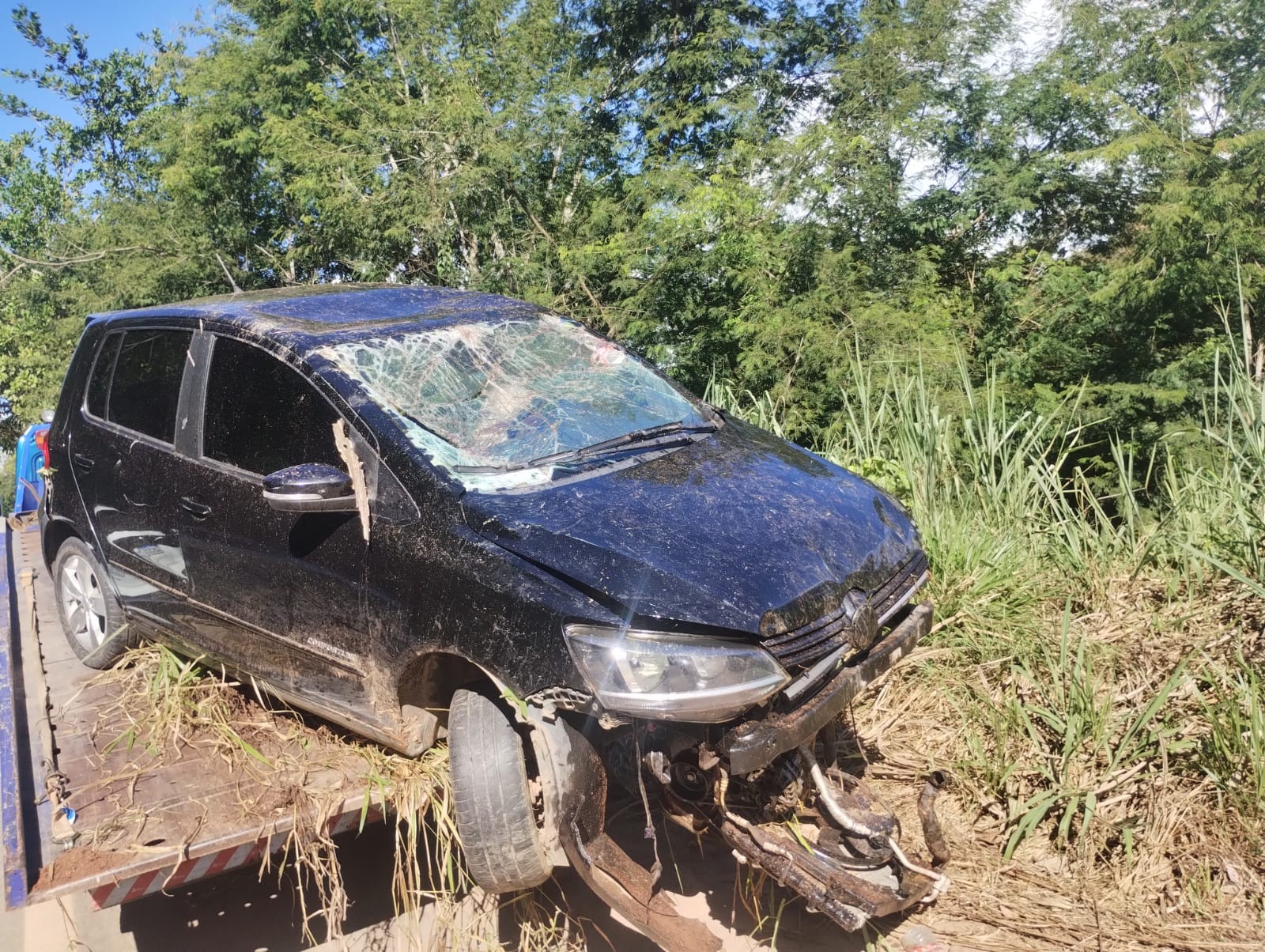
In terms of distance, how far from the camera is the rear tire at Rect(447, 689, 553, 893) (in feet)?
8.43

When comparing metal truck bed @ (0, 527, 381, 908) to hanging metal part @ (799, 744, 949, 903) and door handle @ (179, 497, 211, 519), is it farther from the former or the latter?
hanging metal part @ (799, 744, 949, 903)

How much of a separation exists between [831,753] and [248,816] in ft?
5.85

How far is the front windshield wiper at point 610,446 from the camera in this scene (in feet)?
9.55

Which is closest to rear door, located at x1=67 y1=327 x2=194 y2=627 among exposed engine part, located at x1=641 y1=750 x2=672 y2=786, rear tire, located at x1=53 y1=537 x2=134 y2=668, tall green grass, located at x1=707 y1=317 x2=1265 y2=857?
rear tire, located at x1=53 y1=537 x2=134 y2=668

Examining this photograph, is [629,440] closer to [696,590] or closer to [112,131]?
[696,590]

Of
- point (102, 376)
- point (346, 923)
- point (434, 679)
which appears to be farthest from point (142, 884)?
point (102, 376)

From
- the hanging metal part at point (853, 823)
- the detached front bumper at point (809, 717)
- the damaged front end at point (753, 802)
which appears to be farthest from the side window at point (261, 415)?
the hanging metal part at point (853, 823)

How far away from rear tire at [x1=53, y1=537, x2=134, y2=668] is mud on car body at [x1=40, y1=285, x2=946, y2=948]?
0.25ft

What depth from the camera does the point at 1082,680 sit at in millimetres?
3527

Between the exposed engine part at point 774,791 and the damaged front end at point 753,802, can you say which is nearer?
the damaged front end at point 753,802

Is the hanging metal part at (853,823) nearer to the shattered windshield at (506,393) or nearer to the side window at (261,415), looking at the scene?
the shattered windshield at (506,393)

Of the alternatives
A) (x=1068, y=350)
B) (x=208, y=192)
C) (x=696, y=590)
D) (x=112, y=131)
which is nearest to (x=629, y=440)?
(x=696, y=590)

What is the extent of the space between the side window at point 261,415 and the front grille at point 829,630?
1448mm

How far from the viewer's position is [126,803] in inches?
114
